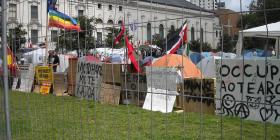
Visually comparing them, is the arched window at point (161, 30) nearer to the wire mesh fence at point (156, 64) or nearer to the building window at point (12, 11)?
the wire mesh fence at point (156, 64)

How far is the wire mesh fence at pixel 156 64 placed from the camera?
3.41m

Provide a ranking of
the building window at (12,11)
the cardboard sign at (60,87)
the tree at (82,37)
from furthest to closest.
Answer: the cardboard sign at (60,87) → the building window at (12,11) → the tree at (82,37)

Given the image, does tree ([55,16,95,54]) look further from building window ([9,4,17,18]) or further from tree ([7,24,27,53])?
Result: tree ([7,24,27,53])

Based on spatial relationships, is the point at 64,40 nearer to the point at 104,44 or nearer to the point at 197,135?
the point at 104,44

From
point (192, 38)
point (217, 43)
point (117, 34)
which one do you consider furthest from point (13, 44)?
point (217, 43)

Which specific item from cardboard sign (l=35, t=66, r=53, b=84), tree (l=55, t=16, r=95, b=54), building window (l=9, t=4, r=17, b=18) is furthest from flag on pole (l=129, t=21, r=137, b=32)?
cardboard sign (l=35, t=66, r=53, b=84)

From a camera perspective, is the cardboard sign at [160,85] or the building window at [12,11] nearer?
the building window at [12,11]

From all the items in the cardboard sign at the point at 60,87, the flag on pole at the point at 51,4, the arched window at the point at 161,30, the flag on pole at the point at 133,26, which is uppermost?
the flag on pole at the point at 51,4

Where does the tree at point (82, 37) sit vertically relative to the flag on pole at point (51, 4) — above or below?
below

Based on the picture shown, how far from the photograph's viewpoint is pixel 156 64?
23.5ft

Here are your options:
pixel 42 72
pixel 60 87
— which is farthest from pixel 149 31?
pixel 42 72

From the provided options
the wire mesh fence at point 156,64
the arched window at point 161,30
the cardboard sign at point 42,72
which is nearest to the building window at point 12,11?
the wire mesh fence at point 156,64

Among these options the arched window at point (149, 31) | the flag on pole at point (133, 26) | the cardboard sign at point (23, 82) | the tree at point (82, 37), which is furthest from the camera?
the cardboard sign at point (23, 82)

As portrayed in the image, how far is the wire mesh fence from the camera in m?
3.41
